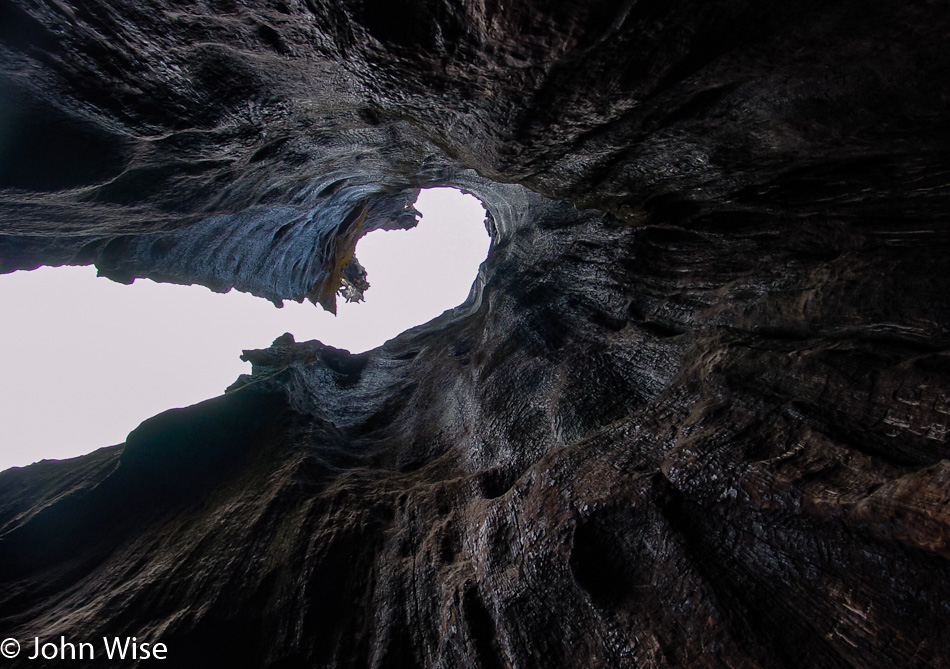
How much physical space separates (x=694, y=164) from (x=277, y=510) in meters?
8.81

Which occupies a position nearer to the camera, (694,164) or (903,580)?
(903,580)

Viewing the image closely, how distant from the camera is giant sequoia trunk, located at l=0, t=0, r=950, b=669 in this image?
14.1ft

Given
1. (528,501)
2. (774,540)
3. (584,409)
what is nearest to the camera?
(774,540)

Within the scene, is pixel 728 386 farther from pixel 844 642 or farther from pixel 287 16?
pixel 287 16

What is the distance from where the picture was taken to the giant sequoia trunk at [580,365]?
14.1 feet

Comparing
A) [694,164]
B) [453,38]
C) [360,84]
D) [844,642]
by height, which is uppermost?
[360,84]

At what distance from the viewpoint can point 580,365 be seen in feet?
29.3

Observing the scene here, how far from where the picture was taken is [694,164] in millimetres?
6852

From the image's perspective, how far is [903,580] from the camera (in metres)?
3.64

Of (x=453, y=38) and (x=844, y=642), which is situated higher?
(x=453, y=38)

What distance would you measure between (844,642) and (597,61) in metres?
5.86

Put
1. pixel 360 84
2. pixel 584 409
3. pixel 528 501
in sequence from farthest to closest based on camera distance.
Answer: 1. pixel 584 409
2. pixel 360 84
3. pixel 528 501

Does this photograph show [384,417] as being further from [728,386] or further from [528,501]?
[728,386]

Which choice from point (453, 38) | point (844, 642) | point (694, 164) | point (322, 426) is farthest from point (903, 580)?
point (322, 426)
